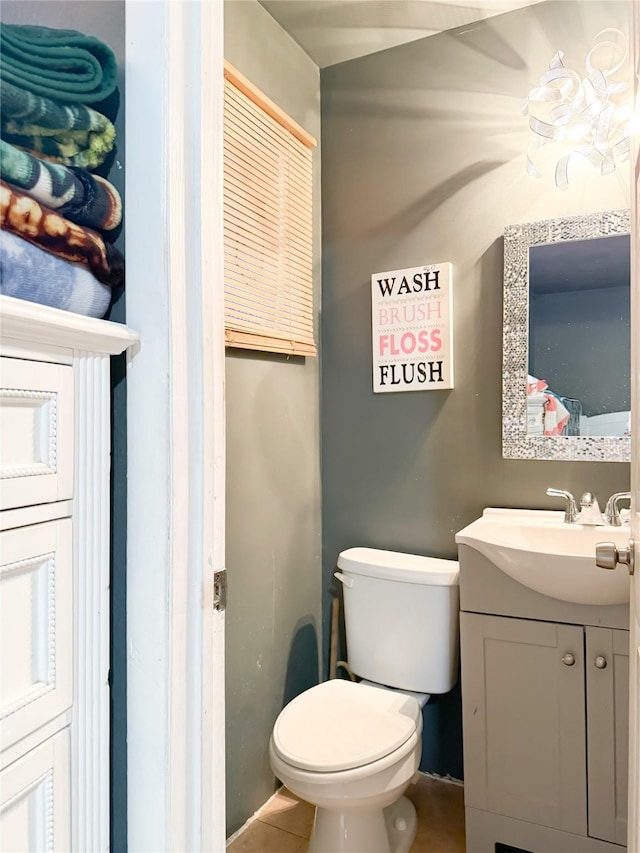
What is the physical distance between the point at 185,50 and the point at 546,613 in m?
1.46

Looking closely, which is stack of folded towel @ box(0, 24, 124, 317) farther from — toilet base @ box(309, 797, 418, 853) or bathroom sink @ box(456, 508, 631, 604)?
toilet base @ box(309, 797, 418, 853)

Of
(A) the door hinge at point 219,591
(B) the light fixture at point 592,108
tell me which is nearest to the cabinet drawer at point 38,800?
(A) the door hinge at point 219,591

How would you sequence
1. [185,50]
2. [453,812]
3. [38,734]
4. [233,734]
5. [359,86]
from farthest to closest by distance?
[359,86] → [453,812] → [233,734] → [185,50] → [38,734]

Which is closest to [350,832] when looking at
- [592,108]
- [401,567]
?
[401,567]

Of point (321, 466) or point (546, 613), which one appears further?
point (321, 466)


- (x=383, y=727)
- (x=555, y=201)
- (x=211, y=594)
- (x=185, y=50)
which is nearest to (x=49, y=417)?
(x=211, y=594)

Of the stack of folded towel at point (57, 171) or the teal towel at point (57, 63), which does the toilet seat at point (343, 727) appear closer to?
the stack of folded towel at point (57, 171)

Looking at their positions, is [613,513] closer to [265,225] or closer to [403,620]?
[403,620]

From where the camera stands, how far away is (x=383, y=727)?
1578mm

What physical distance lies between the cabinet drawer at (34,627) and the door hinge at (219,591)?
20 centimetres

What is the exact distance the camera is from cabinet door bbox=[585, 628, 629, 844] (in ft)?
4.81

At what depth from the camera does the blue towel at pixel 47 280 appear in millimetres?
647

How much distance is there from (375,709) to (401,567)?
0.41 m

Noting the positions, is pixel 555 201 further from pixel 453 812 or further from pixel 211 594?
pixel 453 812
